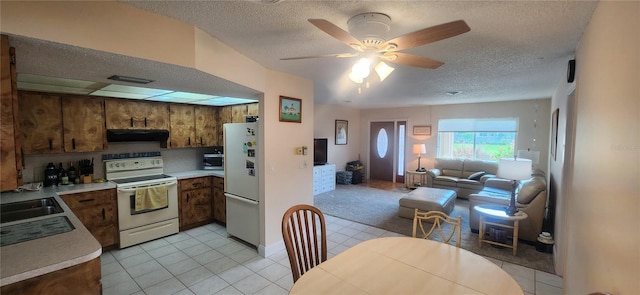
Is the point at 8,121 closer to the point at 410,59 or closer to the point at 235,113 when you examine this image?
the point at 410,59

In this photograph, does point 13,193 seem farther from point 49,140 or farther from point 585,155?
point 585,155

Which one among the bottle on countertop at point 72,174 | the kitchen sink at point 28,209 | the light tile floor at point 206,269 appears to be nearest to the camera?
the kitchen sink at point 28,209

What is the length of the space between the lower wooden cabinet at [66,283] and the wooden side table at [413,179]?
6.41 meters

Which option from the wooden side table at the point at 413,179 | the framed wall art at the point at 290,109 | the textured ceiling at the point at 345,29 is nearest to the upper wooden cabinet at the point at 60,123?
the textured ceiling at the point at 345,29

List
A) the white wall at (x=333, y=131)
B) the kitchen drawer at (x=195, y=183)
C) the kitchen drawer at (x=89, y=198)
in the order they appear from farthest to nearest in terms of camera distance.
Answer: the white wall at (x=333, y=131)
the kitchen drawer at (x=195, y=183)
the kitchen drawer at (x=89, y=198)

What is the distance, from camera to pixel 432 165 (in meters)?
7.03

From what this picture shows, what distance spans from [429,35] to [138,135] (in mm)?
4052

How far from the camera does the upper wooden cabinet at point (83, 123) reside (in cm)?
335

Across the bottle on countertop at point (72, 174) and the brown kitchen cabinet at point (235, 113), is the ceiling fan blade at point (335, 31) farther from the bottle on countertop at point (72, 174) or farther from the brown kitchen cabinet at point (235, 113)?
the bottle on countertop at point (72, 174)

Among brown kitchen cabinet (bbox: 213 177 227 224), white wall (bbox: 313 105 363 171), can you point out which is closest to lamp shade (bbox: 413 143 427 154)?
white wall (bbox: 313 105 363 171)

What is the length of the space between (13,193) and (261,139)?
2.70 m

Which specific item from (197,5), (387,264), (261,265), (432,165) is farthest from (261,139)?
(432,165)

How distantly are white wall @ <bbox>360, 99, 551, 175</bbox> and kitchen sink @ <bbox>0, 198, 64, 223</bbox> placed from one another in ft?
23.0

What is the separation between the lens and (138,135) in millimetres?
3852
